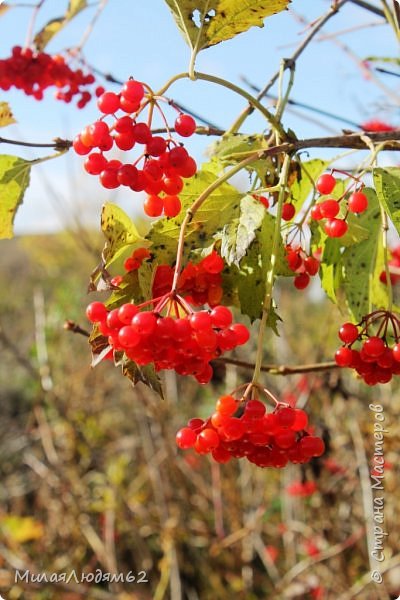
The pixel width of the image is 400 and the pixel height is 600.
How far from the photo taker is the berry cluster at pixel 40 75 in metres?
1.36

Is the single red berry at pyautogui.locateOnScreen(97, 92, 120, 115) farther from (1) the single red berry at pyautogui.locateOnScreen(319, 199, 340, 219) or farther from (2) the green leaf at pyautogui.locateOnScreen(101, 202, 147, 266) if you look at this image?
(1) the single red berry at pyautogui.locateOnScreen(319, 199, 340, 219)

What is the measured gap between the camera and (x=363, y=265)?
3.05 ft

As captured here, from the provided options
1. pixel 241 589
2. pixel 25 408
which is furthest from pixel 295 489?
pixel 25 408

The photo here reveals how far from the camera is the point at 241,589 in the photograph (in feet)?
7.79

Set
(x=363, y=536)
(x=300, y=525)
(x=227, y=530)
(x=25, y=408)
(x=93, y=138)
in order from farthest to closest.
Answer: (x=25, y=408) → (x=227, y=530) → (x=300, y=525) → (x=363, y=536) → (x=93, y=138)

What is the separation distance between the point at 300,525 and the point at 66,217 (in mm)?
1571

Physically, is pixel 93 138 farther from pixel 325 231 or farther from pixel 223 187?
pixel 325 231

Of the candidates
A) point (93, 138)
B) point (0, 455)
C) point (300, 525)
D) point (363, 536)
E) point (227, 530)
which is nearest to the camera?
point (93, 138)

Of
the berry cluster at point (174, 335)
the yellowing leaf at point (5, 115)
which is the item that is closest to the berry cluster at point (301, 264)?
the berry cluster at point (174, 335)

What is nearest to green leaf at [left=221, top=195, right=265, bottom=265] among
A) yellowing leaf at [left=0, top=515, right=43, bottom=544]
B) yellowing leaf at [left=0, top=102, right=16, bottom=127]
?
yellowing leaf at [left=0, top=102, right=16, bottom=127]

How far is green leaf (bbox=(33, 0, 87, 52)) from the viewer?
4.48 ft

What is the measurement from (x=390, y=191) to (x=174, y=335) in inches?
12.1

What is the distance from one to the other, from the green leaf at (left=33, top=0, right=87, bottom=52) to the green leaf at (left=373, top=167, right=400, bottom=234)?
0.90 m

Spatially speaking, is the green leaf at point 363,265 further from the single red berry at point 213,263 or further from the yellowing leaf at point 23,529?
the yellowing leaf at point 23,529
